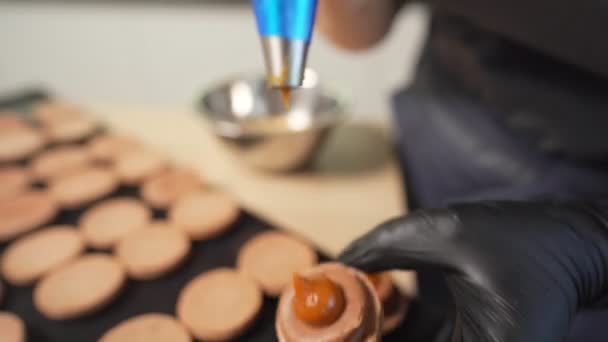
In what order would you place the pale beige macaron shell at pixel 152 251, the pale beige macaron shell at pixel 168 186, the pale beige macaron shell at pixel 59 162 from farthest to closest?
1. the pale beige macaron shell at pixel 59 162
2. the pale beige macaron shell at pixel 168 186
3. the pale beige macaron shell at pixel 152 251

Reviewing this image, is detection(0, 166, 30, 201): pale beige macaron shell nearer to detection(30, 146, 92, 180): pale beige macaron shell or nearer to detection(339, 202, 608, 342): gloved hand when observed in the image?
detection(30, 146, 92, 180): pale beige macaron shell

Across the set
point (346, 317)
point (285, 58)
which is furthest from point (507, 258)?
point (285, 58)

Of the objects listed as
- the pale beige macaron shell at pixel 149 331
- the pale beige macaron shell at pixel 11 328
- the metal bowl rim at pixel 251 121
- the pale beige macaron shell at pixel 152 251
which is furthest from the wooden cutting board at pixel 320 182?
the pale beige macaron shell at pixel 11 328

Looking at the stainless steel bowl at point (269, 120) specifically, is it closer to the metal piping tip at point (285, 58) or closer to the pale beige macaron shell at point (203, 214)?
the pale beige macaron shell at point (203, 214)

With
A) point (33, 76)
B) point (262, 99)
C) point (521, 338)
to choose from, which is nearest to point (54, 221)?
point (262, 99)

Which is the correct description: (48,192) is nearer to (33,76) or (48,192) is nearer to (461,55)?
(461,55)

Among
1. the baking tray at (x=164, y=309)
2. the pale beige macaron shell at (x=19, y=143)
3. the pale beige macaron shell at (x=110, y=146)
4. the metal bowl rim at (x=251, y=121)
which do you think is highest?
the metal bowl rim at (x=251, y=121)
